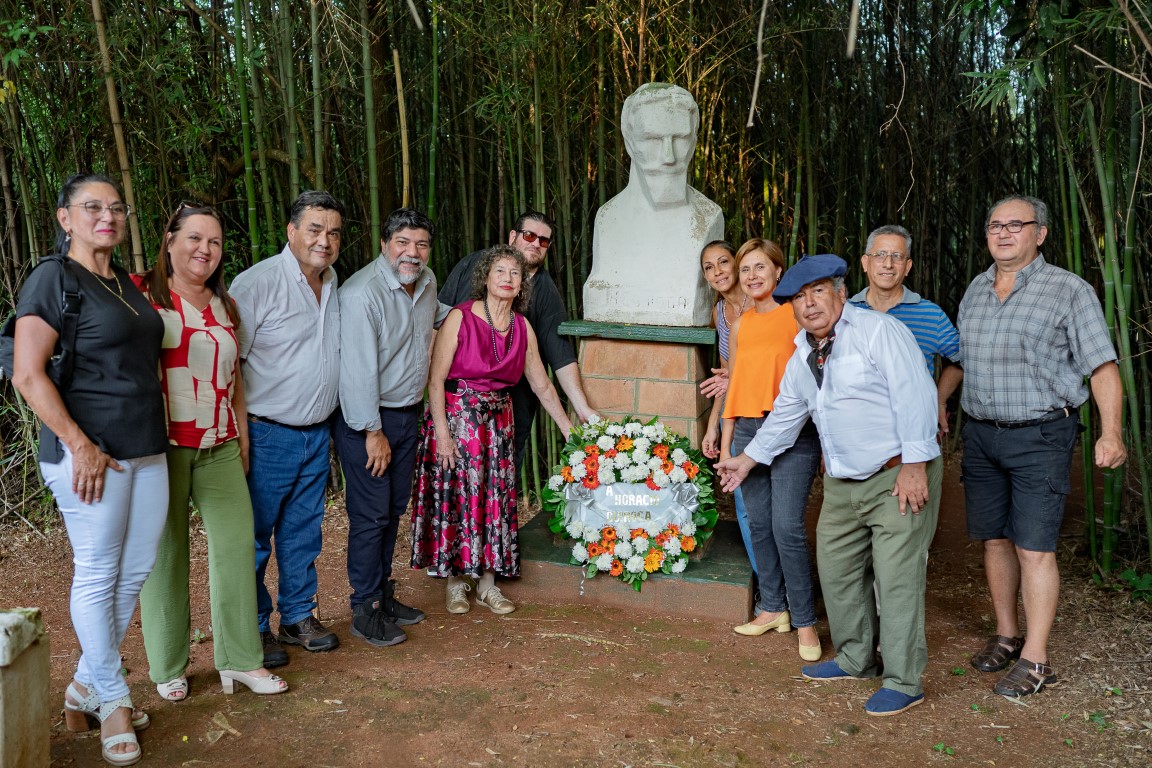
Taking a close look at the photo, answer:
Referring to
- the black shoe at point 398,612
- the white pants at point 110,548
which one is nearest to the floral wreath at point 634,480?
the black shoe at point 398,612

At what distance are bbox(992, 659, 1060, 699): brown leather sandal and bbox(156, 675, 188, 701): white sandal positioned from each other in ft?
8.22

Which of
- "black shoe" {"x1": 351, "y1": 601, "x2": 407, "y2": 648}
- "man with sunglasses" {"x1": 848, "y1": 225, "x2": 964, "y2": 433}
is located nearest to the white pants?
"black shoe" {"x1": 351, "y1": 601, "x2": 407, "y2": 648}

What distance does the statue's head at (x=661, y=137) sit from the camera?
3635 millimetres

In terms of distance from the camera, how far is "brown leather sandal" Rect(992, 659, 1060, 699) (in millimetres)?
2875

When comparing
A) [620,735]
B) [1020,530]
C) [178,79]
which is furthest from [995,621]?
[178,79]

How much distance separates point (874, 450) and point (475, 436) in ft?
4.75

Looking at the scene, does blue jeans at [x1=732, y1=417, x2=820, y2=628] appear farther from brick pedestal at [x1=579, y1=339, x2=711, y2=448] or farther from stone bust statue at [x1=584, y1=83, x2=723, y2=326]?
stone bust statue at [x1=584, y1=83, x2=723, y2=326]

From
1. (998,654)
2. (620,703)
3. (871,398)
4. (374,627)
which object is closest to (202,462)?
(374,627)

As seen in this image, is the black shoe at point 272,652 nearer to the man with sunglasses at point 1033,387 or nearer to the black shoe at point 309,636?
the black shoe at point 309,636

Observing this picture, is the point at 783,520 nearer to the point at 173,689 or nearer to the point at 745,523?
the point at 745,523

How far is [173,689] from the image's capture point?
277cm

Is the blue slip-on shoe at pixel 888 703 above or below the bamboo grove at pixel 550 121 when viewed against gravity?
below

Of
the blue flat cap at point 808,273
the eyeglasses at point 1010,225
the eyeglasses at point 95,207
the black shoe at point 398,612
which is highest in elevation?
the eyeglasses at point 95,207

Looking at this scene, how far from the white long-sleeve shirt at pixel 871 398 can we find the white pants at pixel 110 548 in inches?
74.5
